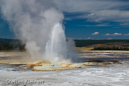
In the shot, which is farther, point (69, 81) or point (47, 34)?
point (47, 34)

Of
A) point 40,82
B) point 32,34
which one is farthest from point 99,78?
point 32,34

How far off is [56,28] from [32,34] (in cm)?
684

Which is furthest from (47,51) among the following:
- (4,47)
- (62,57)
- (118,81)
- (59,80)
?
(4,47)

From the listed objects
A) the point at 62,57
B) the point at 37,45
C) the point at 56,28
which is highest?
the point at 56,28

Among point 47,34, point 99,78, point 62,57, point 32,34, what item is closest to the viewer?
point 99,78

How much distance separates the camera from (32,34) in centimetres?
2428

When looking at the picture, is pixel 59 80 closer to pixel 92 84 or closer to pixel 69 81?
pixel 69 81

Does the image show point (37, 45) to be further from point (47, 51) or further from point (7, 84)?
point (7, 84)

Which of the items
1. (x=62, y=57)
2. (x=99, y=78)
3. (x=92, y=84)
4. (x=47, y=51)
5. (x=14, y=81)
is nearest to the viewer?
(x=92, y=84)

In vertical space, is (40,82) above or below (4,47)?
below

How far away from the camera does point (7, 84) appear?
8.90 metres

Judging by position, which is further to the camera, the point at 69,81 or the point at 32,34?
the point at 32,34

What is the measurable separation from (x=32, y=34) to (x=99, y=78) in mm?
15744

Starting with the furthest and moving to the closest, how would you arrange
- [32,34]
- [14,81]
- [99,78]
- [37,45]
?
[32,34], [37,45], [99,78], [14,81]
